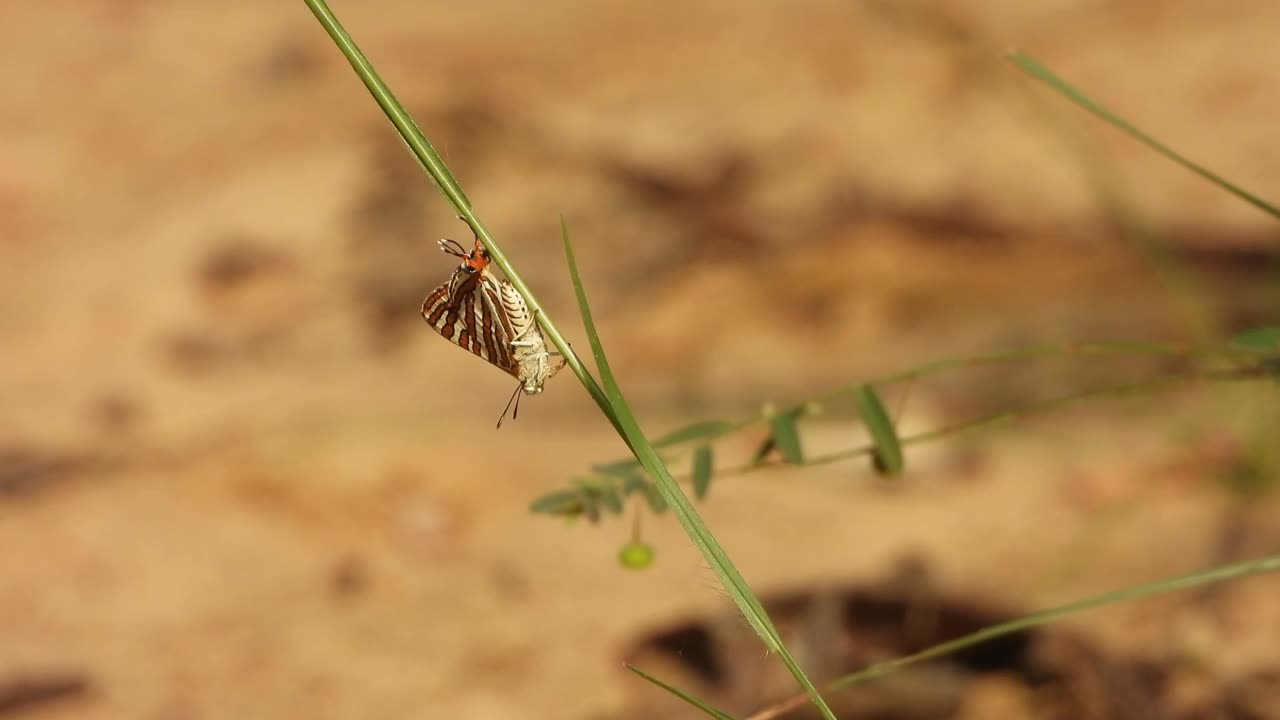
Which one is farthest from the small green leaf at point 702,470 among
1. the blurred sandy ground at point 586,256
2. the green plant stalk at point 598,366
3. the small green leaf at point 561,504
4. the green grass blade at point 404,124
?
the blurred sandy ground at point 586,256

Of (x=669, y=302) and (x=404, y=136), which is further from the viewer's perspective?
(x=669, y=302)

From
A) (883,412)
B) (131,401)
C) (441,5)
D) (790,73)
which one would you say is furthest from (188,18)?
(883,412)

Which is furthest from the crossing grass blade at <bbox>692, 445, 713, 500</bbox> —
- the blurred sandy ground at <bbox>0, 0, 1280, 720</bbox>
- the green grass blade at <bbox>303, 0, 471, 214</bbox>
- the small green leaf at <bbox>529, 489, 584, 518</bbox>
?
the blurred sandy ground at <bbox>0, 0, 1280, 720</bbox>

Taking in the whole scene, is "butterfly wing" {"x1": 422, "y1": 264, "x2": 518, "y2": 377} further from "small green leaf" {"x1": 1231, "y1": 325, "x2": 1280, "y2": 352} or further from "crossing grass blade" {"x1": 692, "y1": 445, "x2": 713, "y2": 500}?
"small green leaf" {"x1": 1231, "y1": 325, "x2": 1280, "y2": 352}

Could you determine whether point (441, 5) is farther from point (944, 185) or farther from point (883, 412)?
point (883, 412)

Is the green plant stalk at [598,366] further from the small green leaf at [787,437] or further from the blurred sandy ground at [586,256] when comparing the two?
the blurred sandy ground at [586,256]

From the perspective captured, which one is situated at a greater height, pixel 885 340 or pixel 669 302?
pixel 669 302
